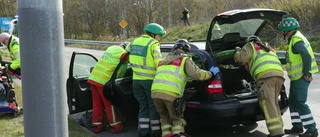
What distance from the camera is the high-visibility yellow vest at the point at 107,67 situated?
6285 millimetres

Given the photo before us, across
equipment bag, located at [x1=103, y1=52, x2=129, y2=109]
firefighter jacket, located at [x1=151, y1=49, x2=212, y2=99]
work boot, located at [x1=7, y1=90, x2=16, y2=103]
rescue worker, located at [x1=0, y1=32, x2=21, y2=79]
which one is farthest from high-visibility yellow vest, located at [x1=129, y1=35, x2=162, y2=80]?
rescue worker, located at [x1=0, y1=32, x2=21, y2=79]

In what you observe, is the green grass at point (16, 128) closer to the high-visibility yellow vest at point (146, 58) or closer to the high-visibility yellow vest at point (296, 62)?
the high-visibility yellow vest at point (146, 58)

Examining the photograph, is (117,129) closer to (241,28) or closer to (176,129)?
(176,129)

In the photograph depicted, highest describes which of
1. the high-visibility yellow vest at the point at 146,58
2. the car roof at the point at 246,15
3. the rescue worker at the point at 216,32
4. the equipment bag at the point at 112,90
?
the car roof at the point at 246,15

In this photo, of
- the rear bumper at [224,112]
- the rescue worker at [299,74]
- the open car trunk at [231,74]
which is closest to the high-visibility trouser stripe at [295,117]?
the rescue worker at [299,74]

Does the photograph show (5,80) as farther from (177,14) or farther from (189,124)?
(177,14)

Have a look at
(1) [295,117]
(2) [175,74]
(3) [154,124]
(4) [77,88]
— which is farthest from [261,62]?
(4) [77,88]

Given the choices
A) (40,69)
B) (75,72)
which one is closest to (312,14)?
(75,72)

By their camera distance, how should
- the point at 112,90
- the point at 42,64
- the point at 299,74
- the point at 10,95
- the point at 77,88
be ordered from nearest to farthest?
the point at 42,64
the point at 299,74
the point at 112,90
the point at 77,88
the point at 10,95

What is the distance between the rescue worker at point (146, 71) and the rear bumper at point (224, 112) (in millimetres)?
686

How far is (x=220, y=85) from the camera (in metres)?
5.06

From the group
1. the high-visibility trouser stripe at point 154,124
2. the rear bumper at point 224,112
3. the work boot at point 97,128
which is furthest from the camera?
the work boot at point 97,128

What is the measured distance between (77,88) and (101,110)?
66 cm

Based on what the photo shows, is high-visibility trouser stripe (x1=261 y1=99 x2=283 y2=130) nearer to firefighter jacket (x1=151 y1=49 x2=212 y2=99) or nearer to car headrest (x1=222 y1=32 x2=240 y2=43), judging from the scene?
firefighter jacket (x1=151 y1=49 x2=212 y2=99)
